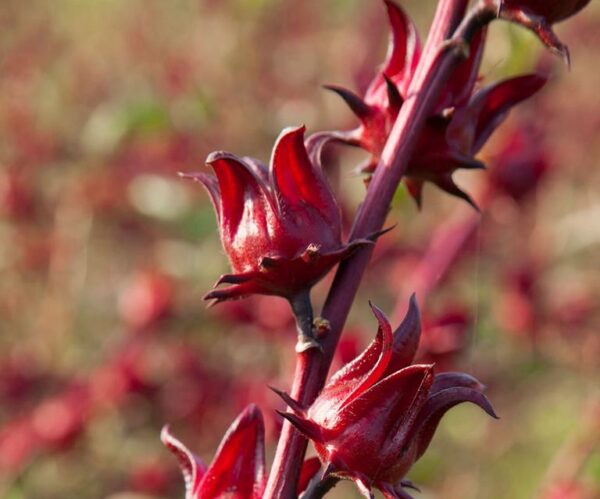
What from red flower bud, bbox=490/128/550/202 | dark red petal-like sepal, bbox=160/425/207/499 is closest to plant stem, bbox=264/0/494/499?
dark red petal-like sepal, bbox=160/425/207/499

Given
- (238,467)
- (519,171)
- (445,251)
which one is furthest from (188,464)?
(519,171)

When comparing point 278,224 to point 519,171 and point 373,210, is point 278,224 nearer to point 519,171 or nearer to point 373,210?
point 373,210

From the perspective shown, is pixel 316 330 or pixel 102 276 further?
pixel 102 276

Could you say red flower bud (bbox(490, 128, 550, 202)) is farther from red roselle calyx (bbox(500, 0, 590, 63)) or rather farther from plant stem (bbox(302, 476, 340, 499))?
plant stem (bbox(302, 476, 340, 499))

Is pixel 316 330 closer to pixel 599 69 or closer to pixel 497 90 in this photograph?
pixel 497 90

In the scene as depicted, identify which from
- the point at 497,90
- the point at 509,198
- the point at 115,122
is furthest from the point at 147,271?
the point at 497,90

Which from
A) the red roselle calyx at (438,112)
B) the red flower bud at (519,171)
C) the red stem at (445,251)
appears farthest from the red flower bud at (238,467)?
the red flower bud at (519,171)
